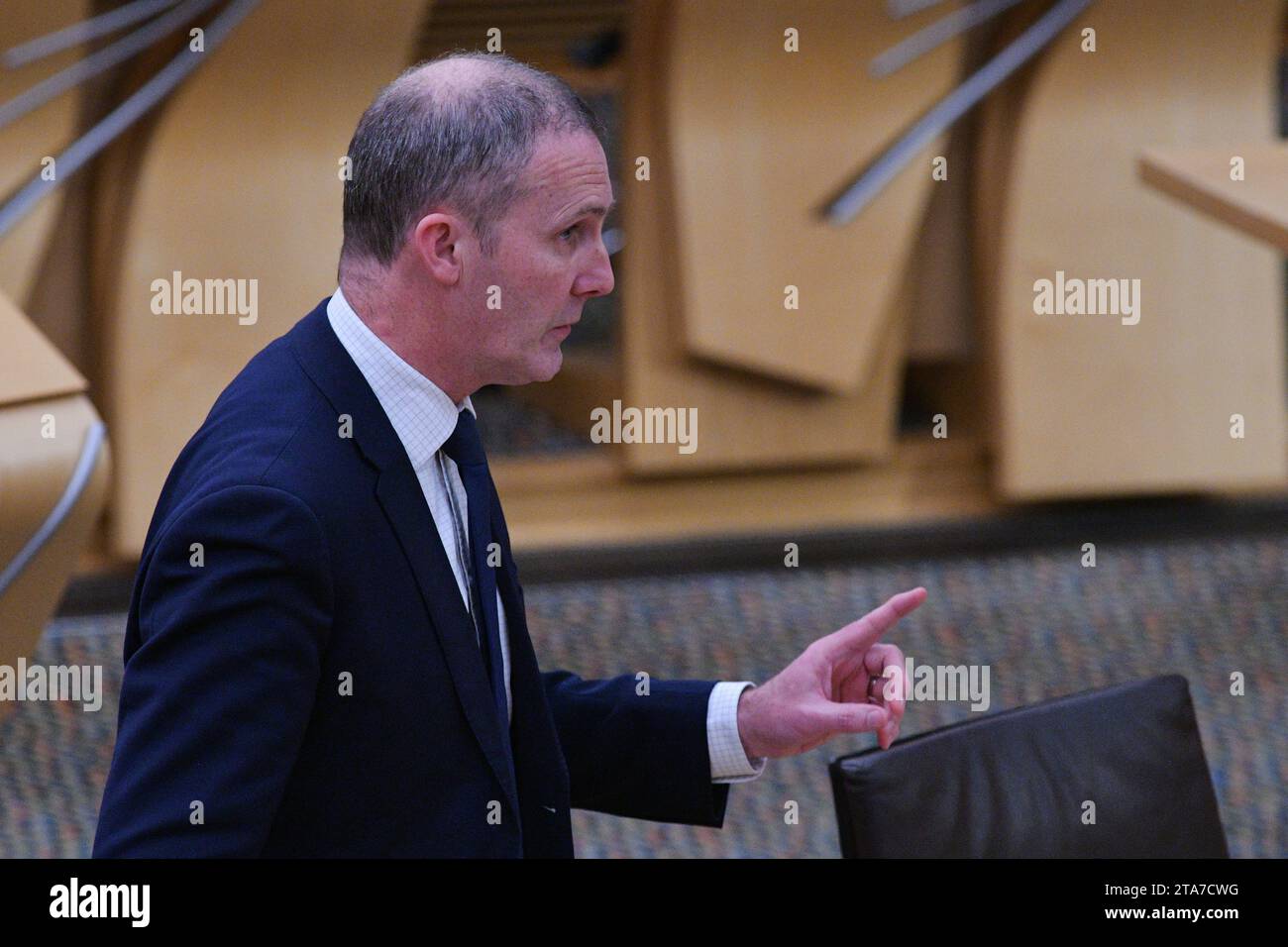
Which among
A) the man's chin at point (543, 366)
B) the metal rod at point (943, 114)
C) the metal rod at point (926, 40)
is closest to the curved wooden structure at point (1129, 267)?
the metal rod at point (943, 114)

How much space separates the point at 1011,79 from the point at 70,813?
450 cm

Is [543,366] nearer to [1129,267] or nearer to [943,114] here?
[943,114]

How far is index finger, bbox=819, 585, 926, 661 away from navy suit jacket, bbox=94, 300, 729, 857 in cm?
33

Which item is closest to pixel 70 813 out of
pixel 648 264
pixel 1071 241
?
pixel 648 264

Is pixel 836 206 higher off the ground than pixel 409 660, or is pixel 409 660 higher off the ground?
pixel 836 206

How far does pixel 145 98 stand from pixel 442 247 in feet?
14.5

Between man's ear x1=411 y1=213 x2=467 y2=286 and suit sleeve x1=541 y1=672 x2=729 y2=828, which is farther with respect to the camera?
suit sleeve x1=541 y1=672 x2=729 y2=828

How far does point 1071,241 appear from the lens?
640cm

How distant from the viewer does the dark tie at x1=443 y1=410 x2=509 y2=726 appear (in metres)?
1.66

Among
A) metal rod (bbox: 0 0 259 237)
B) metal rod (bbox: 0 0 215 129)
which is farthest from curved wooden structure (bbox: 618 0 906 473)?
metal rod (bbox: 0 0 215 129)

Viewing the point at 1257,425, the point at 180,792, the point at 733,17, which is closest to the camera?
the point at 180,792

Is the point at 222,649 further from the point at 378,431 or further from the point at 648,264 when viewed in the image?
the point at 648,264

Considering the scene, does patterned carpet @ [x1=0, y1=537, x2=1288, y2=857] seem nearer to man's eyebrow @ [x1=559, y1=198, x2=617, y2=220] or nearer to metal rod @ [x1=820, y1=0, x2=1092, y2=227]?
metal rod @ [x1=820, y1=0, x2=1092, y2=227]

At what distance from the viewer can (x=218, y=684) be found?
1.36m
